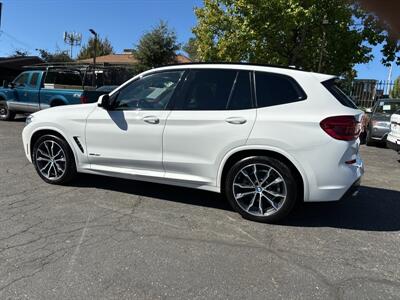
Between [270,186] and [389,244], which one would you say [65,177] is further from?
[389,244]

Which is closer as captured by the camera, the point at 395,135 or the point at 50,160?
the point at 50,160

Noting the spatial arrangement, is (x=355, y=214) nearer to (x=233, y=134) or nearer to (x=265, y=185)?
(x=265, y=185)

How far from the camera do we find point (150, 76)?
520cm

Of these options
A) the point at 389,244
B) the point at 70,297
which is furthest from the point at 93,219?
the point at 389,244

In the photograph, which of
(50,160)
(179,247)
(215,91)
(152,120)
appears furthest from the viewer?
(50,160)

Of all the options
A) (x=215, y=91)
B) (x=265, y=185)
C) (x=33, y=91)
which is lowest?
(x=265, y=185)

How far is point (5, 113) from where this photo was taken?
1523cm

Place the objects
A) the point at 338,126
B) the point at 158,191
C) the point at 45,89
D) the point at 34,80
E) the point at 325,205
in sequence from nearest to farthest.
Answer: the point at 338,126 → the point at 325,205 → the point at 158,191 → the point at 45,89 → the point at 34,80

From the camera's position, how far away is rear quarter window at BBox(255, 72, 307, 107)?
14.5 feet

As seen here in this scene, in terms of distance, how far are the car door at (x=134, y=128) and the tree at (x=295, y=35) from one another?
13.5 meters

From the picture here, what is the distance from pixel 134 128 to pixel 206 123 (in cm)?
99

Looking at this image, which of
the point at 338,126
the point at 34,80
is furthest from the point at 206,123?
the point at 34,80

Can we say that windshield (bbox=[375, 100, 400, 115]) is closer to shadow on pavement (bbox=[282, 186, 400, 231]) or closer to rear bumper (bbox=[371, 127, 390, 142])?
rear bumper (bbox=[371, 127, 390, 142])

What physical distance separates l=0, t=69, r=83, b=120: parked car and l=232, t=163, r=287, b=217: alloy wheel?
8.76m
